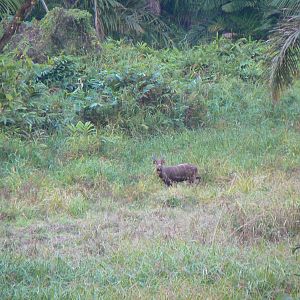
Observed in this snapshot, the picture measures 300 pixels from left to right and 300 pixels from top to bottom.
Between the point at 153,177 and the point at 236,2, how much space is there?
1127 centimetres

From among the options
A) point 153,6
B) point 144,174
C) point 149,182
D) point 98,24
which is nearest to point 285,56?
point 149,182

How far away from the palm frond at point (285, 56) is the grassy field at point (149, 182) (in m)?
1.30

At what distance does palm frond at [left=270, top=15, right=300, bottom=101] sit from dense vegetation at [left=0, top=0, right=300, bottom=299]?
256 mm

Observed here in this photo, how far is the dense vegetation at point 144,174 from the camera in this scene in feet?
23.3

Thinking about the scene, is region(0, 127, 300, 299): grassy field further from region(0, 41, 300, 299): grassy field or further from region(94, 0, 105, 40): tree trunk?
region(94, 0, 105, 40): tree trunk

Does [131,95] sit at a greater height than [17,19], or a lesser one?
lesser

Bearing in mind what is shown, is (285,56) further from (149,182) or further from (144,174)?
(144,174)

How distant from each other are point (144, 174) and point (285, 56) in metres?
2.94

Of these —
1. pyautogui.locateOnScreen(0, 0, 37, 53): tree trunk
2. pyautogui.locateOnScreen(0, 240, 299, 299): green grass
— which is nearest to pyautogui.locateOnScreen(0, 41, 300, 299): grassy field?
A: pyautogui.locateOnScreen(0, 240, 299, 299): green grass

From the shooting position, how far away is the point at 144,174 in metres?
11.6

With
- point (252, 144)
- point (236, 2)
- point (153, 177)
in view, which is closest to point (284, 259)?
point (153, 177)

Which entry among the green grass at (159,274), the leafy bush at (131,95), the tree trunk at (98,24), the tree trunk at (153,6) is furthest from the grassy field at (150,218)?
the tree trunk at (153,6)

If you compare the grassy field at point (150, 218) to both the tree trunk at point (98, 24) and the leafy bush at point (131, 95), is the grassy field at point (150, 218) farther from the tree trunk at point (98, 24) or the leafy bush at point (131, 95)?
the tree trunk at point (98, 24)

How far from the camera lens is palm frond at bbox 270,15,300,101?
9.62 metres
